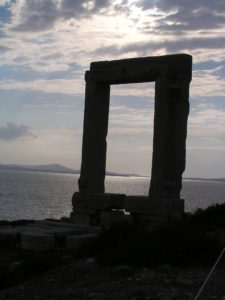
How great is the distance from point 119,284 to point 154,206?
702 cm

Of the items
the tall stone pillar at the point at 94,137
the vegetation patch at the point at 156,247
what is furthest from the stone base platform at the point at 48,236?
the tall stone pillar at the point at 94,137

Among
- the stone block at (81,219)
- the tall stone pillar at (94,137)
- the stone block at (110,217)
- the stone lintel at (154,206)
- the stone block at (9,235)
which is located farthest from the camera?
the tall stone pillar at (94,137)

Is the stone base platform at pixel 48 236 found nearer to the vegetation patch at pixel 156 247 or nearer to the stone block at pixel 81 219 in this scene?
the vegetation patch at pixel 156 247

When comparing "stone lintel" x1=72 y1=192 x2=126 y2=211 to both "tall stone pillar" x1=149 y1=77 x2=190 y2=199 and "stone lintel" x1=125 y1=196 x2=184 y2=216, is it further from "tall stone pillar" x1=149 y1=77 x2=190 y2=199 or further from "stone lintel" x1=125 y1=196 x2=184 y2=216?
"tall stone pillar" x1=149 y1=77 x2=190 y2=199

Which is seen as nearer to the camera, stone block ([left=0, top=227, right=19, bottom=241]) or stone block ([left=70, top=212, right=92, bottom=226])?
stone block ([left=0, top=227, right=19, bottom=241])

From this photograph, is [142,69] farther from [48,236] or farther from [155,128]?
[48,236]

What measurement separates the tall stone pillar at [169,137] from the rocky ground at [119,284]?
6036mm

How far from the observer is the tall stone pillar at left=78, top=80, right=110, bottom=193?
17109 millimetres

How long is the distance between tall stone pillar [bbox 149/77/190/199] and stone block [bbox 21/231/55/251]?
3981 millimetres

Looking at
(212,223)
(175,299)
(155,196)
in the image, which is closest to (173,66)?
(155,196)

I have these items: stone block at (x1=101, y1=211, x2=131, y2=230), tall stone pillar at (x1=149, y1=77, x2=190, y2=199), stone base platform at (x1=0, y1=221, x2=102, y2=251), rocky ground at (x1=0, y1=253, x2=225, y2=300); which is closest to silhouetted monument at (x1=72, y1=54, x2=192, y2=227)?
tall stone pillar at (x1=149, y1=77, x2=190, y2=199)

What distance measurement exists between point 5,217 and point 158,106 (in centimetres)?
2264

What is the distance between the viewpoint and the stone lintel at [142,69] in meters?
15.7

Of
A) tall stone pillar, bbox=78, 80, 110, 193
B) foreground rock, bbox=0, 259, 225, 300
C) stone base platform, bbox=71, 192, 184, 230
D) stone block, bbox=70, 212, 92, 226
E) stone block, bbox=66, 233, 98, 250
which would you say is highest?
tall stone pillar, bbox=78, 80, 110, 193
